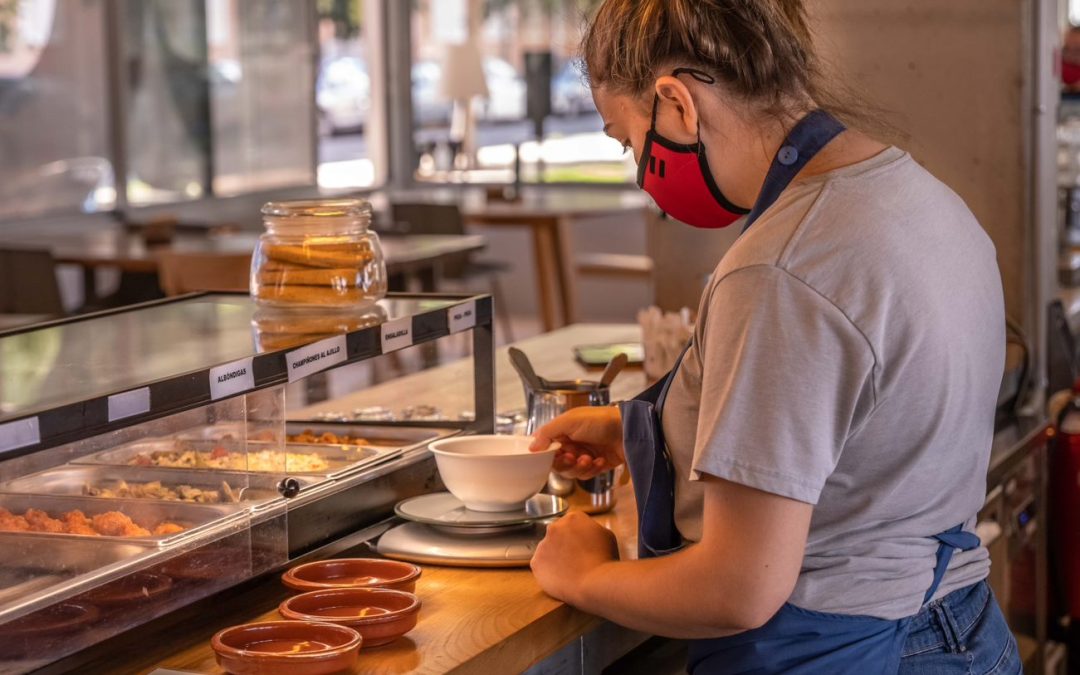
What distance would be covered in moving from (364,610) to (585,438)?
0.48 meters

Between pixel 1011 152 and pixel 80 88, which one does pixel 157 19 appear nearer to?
pixel 80 88

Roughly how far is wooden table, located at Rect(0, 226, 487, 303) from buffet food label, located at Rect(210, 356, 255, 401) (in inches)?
149

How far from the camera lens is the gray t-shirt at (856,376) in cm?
131

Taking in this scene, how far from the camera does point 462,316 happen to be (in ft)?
6.96

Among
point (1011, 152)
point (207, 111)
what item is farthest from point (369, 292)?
point (207, 111)

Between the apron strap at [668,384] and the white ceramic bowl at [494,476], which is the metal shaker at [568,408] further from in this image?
the apron strap at [668,384]

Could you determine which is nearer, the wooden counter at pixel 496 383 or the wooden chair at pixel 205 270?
the wooden counter at pixel 496 383

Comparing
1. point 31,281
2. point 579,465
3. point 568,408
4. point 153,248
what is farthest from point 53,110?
point 579,465

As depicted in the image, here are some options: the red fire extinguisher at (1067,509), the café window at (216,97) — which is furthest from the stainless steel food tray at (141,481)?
the café window at (216,97)

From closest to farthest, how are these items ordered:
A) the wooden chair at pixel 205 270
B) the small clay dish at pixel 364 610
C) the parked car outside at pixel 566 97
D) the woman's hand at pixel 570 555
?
the small clay dish at pixel 364 610
the woman's hand at pixel 570 555
the wooden chair at pixel 205 270
the parked car outside at pixel 566 97

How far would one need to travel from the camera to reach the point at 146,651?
1.51 m

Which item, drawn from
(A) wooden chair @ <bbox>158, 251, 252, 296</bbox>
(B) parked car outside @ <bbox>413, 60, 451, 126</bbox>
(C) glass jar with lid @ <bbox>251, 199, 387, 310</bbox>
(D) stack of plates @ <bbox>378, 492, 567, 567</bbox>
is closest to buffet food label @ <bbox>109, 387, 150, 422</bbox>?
(D) stack of plates @ <bbox>378, 492, 567, 567</bbox>

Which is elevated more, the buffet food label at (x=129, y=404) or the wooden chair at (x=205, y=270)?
the buffet food label at (x=129, y=404)

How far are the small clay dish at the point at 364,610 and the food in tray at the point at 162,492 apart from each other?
0.50 ft
